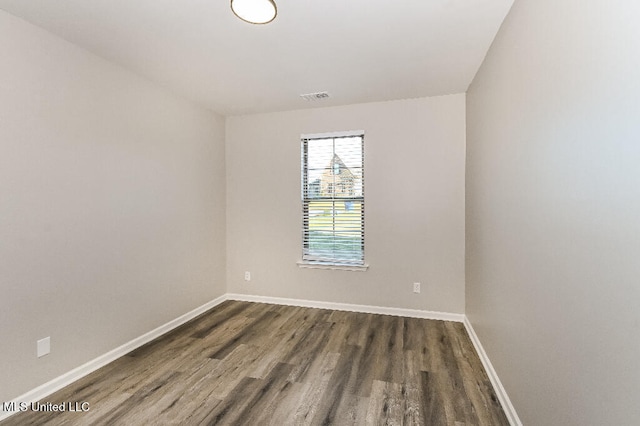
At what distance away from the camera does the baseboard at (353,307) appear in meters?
3.52

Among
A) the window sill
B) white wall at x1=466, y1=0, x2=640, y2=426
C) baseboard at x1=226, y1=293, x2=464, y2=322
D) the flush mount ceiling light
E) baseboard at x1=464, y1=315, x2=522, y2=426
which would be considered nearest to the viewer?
white wall at x1=466, y1=0, x2=640, y2=426

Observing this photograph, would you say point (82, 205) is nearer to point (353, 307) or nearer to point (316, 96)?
point (316, 96)

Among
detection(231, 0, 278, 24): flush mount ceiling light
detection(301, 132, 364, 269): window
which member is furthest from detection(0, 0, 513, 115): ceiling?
detection(301, 132, 364, 269): window

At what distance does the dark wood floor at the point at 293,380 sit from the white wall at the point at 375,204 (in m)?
0.55

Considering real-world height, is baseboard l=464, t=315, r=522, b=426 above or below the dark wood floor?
above

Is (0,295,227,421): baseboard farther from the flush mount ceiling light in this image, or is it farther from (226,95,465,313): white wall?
the flush mount ceiling light

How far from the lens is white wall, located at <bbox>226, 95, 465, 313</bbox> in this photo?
348cm

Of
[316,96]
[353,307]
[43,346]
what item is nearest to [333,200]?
[316,96]

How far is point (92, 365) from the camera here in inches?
96.7

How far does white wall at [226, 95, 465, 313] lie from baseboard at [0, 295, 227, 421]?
1.11 meters

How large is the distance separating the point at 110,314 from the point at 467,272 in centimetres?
348

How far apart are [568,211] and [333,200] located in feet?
9.21

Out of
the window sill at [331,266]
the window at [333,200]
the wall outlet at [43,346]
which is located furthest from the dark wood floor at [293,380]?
the window at [333,200]

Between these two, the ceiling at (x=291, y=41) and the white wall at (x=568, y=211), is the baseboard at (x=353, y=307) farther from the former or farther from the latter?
the ceiling at (x=291, y=41)
